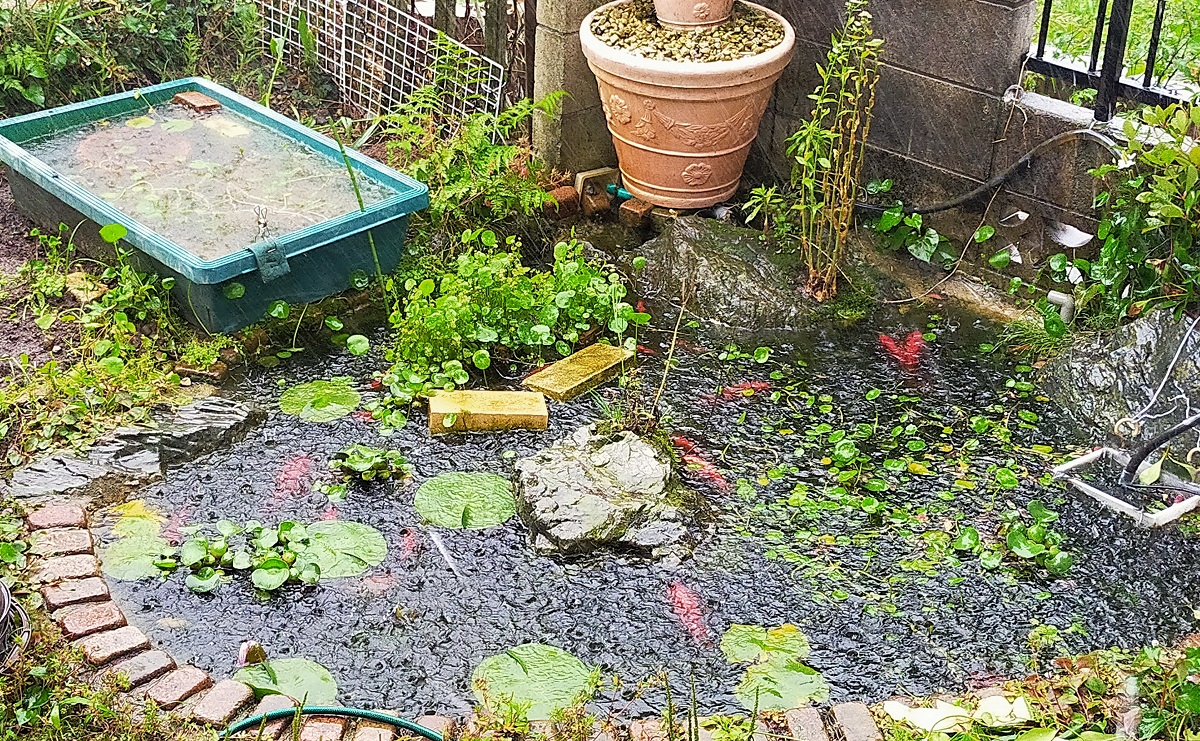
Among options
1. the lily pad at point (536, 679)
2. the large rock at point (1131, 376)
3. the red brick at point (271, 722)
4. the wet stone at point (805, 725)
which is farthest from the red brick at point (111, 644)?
the large rock at point (1131, 376)

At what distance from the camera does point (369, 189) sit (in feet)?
17.1

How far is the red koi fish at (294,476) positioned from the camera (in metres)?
4.04

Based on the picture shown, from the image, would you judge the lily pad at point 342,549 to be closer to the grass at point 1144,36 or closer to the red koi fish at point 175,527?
the red koi fish at point 175,527

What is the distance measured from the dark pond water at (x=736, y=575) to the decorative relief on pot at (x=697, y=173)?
4.43 ft

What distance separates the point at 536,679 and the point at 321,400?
1.66m

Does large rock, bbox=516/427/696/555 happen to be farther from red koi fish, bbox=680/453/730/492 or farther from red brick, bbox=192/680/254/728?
red brick, bbox=192/680/254/728

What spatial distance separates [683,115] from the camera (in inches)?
208

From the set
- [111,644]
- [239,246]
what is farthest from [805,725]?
[239,246]

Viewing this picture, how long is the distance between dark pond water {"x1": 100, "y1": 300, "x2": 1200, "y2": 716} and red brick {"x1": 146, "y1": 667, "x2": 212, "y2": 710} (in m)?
0.17

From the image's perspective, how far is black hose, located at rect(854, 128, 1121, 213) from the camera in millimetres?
4656

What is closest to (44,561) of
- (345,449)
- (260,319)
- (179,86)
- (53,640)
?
(53,640)

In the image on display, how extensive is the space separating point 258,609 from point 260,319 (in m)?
1.55

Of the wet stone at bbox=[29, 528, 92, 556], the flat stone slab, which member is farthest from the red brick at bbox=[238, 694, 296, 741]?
the flat stone slab

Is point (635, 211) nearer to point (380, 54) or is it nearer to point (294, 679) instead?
point (380, 54)
